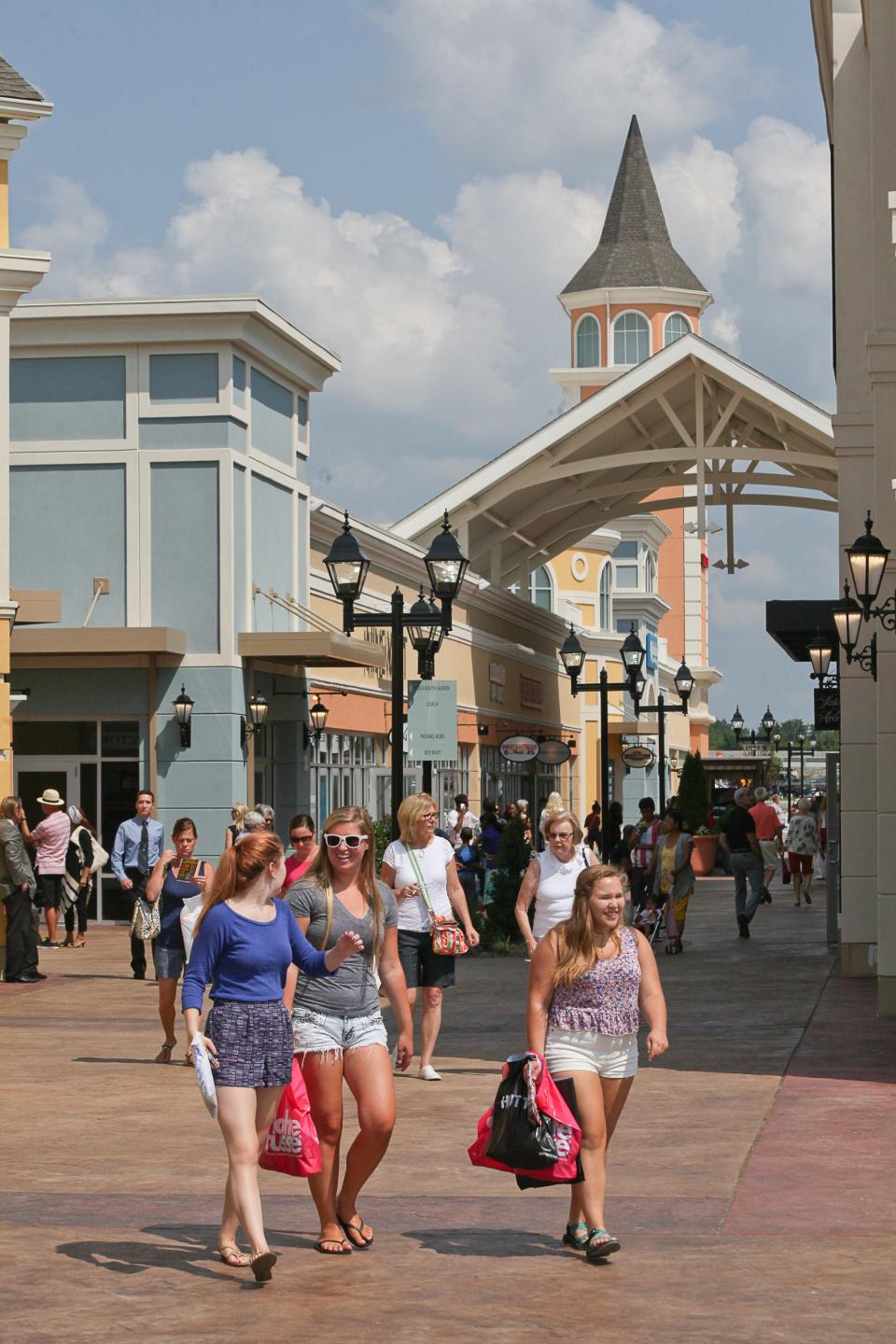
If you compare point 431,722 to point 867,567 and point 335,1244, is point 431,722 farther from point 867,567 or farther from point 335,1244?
point 335,1244

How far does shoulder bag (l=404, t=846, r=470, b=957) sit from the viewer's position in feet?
43.4

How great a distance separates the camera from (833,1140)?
35.0 ft

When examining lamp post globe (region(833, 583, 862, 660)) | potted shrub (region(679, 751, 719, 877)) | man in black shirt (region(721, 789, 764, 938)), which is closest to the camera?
lamp post globe (region(833, 583, 862, 660))

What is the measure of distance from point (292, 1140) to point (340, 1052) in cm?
50

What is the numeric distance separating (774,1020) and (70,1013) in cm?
580

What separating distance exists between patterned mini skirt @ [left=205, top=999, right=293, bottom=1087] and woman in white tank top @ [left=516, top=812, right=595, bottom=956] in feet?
18.0

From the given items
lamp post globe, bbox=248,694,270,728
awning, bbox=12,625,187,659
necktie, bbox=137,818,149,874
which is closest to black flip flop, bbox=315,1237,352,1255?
necktie, bbox=137,818,149,874

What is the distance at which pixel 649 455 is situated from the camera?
42.1 meters

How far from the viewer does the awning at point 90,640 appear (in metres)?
28.1

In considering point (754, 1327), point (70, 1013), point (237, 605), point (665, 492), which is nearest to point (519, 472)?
point (237, 605)

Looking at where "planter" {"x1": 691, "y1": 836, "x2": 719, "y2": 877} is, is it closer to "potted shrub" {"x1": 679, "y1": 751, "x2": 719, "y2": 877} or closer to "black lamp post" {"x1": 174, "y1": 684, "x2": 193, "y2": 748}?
"potted shrub" {"x1": 679, "y1": 751, "x2": 719, "y2": 877}

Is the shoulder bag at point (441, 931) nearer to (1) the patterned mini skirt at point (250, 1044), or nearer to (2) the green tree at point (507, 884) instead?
(1) the patterned mini skirt at point (250, 1044)

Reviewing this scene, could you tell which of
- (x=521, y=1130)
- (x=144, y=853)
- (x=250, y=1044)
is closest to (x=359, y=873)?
(x=250, y=1044)

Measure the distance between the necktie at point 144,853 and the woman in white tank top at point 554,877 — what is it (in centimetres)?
933
